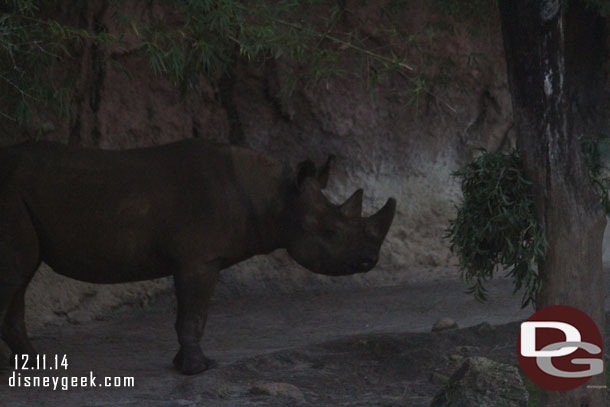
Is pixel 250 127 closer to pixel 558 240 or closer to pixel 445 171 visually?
pixel 445 171

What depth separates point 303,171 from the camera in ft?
23.1

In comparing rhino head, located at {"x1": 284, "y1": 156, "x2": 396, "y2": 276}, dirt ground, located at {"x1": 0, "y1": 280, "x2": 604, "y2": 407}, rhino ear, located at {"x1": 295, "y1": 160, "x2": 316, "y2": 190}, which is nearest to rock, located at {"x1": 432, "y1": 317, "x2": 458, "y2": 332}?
dirt ground, located at {"x1": 0, "y1": 280, "x2": 604, "y2": 407}

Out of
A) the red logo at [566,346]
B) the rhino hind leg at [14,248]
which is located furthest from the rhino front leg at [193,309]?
the red logo at [566,346]

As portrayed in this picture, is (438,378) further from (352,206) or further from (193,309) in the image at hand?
(193,309)

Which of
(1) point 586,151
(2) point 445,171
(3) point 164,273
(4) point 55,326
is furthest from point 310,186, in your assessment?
(2) point 445,171

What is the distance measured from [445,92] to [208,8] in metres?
4.53

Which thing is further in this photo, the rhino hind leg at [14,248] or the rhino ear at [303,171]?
the rhino ear at [303,171]

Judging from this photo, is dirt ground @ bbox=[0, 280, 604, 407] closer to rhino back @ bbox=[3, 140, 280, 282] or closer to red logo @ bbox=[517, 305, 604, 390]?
rhino back @ bbox=[3, 140, 280, 282]

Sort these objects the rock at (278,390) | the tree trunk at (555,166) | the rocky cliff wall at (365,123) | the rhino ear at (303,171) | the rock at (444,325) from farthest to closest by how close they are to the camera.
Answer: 1. the rocky cliff wall at (365,123)
2. the rock at (444,325)
3. the rhino ear at (303,171)
4. the rock at (278,390)
5. the tree trunk at (555,166)

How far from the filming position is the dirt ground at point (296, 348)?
20.4 ft

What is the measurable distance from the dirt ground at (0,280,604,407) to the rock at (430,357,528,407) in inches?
18.0

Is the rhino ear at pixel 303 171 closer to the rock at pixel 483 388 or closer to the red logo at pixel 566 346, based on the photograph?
the rock at pixel 483 388

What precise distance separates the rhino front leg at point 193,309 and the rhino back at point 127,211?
3.8 inches

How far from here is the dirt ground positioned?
6.20m
